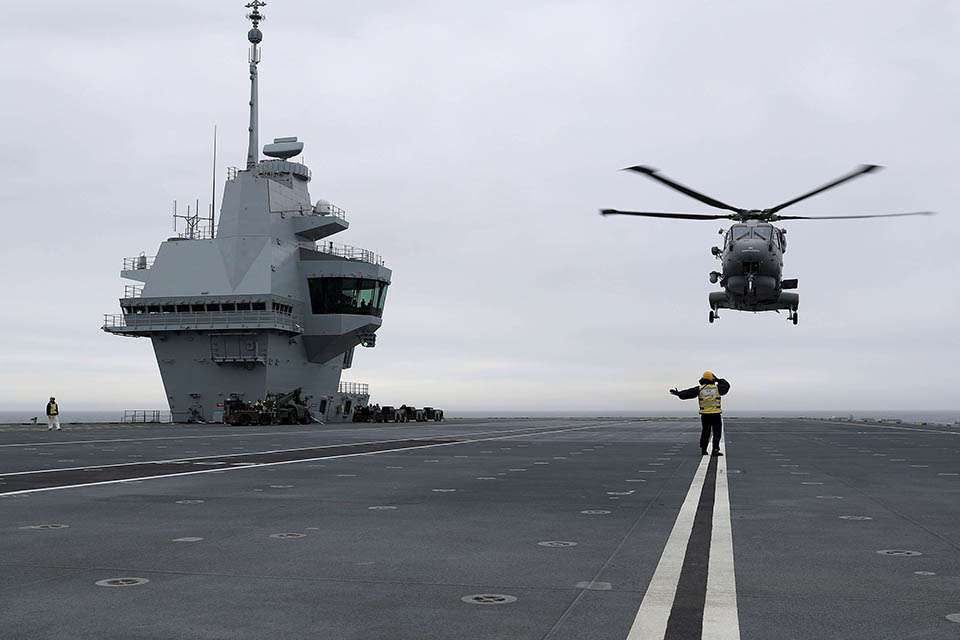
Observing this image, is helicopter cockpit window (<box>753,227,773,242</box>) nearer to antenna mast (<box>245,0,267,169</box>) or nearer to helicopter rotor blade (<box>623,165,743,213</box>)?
helicopter rotor blade (<box>623,165,743,213</box>)

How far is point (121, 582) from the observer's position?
686 cm

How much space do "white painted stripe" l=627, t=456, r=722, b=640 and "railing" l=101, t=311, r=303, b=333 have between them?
59194 mm

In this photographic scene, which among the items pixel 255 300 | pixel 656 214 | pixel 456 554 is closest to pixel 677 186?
pixel 656 214

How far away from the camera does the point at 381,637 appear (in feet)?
17.4

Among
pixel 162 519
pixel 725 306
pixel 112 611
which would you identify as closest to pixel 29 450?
pixel 162 519

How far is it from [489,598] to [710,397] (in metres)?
16.9

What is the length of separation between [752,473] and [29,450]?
20069 millimetres

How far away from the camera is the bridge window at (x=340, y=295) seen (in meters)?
74.6

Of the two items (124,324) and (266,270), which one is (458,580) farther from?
(124,324)

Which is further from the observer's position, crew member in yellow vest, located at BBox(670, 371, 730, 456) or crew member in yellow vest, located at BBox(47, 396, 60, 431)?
crew member in yellow vest, located at BBox(47, 396, 60, 431)

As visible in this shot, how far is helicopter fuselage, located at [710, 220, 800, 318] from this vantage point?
35938 mm

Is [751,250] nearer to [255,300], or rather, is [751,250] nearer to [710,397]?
[710,397]

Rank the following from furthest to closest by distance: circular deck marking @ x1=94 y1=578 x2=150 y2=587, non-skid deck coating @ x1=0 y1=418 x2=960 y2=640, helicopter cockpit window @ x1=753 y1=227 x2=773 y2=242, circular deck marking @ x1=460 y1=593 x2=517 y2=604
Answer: helicopter cockpit window @ x1=753 y1=227 x2=773 y2=242 < circular deck marking @ x1=94 y1=578 x2=150 y2=587 < circular deck marking @ x1=460 y1=593 x2=517 y2=604 < non-skid deck coating @ x1=0 y1=418 x2=960 y2=640

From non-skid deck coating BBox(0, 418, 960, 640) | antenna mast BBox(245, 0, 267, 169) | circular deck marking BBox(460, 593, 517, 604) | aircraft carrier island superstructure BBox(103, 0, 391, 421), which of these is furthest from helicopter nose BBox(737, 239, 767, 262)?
antenna mast BBox(245, 0, 267, 169)
